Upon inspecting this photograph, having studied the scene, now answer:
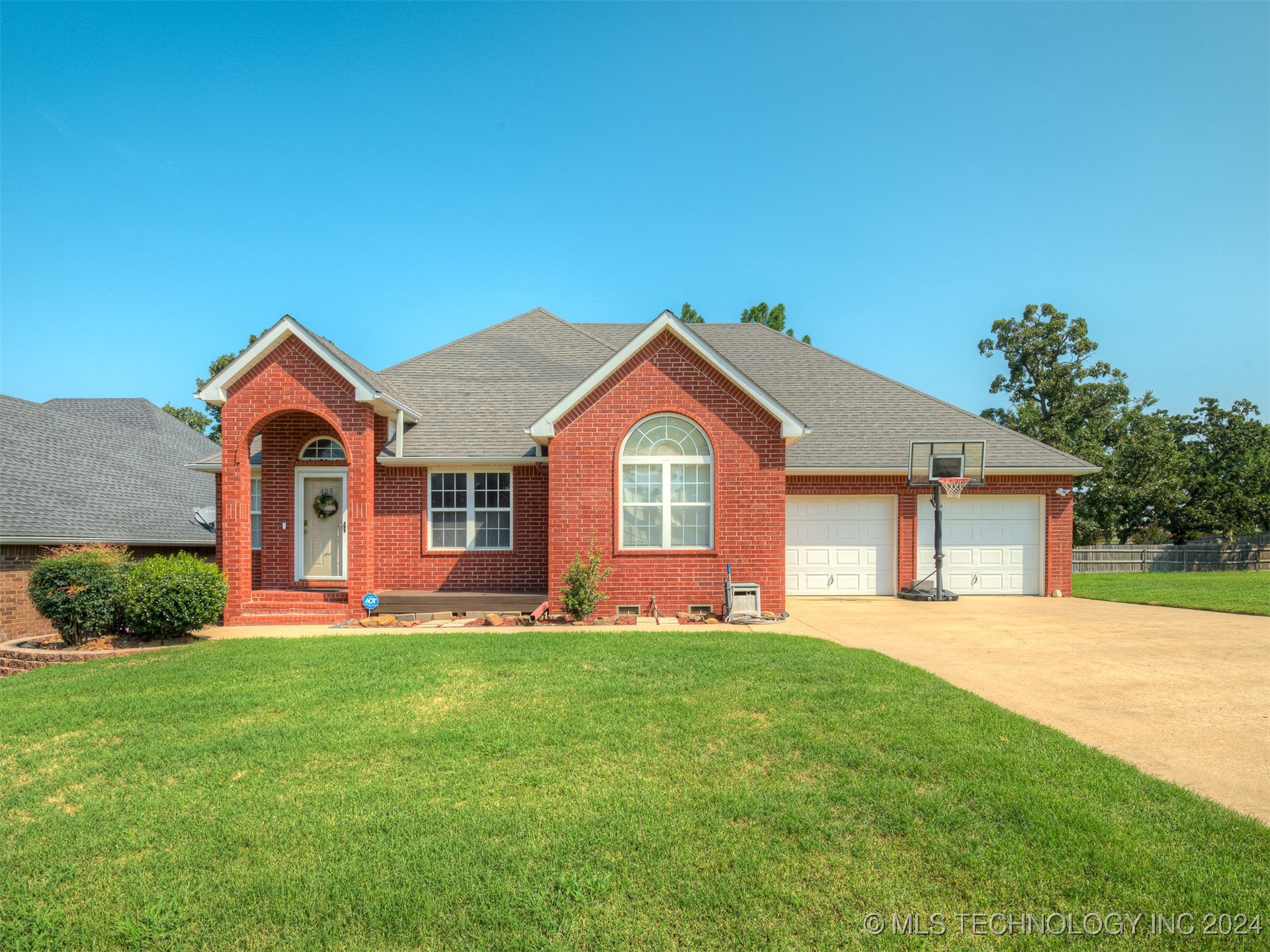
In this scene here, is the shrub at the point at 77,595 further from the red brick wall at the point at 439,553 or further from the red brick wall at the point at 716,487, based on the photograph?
the red brick wall at the point at 716,487

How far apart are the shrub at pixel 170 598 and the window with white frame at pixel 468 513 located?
4.32 m

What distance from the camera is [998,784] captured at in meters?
4.62

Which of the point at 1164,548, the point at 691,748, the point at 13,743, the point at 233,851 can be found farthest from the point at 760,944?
the point at 1164,548

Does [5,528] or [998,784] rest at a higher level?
[5,528]

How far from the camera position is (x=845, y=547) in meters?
16.1

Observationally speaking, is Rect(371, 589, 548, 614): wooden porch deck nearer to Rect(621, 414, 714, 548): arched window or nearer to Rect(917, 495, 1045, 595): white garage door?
Rect(621, 414, 714, 548): arched window

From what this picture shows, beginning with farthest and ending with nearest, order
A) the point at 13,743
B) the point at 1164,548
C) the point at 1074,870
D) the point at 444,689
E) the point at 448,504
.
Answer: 1. the point at 1164,548
2. the point at 448,504
3. the point at 444,689
4. the point at 13,743
5. the point at 1074,870

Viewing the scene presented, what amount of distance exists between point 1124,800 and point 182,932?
18.0ft

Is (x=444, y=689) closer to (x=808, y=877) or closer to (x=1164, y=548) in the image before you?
(x=808, y=877)

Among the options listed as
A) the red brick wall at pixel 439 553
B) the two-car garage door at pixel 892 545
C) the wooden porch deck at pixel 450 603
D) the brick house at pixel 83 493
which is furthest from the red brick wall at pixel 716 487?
the brick house at pixel 83 493

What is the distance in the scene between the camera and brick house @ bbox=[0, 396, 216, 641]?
13.2 m

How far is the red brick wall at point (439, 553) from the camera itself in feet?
46.0

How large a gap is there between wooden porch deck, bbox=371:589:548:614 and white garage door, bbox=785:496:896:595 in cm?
642

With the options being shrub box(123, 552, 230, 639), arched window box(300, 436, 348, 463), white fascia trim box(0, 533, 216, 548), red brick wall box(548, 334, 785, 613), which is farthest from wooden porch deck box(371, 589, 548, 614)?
white fascia trim box(0, 533, 216, 548)
